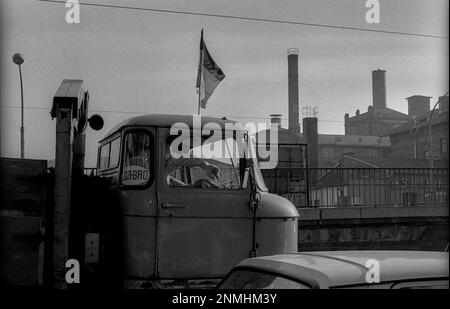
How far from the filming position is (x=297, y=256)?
9.48 ft

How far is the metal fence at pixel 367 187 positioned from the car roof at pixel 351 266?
7970 mm

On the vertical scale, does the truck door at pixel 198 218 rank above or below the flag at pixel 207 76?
below

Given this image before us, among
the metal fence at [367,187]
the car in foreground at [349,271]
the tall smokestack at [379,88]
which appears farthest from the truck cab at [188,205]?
the metal fence at [367,187]

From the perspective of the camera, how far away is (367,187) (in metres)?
13.2

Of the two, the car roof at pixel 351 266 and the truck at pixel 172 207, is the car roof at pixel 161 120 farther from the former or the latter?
the car roof at pixel 351 266

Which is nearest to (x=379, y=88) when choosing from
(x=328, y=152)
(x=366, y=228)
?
(x=366, y=228)

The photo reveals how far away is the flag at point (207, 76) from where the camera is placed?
4.18 metres

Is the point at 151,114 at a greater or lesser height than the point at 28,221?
greater

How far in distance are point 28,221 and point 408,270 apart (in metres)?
2.63

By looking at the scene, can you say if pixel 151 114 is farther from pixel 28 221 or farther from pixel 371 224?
pixel 371 224

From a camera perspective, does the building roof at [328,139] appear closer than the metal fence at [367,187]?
Yes

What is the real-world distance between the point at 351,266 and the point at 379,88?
78.3 inches
